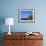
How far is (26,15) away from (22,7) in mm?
308

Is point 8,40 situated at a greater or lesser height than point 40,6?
lesser

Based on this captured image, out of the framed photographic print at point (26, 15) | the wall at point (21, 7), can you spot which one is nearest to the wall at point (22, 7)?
the wall at point (21, 7)

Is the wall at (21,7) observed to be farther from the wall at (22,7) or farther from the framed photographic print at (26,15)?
the framed photographic print at (26,15)

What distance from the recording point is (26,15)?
4.64 m

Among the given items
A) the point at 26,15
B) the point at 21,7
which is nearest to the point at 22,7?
the point at 21,7

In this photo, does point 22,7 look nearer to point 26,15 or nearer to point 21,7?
point 21,7

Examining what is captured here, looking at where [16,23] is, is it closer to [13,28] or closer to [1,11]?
[13,28]

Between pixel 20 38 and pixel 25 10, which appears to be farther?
pixel 25 10

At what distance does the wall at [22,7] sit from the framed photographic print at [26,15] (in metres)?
0.10

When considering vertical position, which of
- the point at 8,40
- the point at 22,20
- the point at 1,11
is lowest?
the point at 8,40

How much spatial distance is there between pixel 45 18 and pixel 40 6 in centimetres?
45

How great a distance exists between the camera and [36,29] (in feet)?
15.3

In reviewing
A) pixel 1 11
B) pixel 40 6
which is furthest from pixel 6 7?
pixel 40 6

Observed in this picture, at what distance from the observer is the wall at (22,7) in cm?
462
